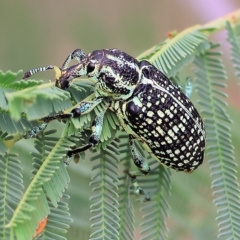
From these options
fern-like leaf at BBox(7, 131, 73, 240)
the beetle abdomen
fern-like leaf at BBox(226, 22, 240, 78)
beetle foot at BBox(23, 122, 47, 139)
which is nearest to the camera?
fern-like leaf at BBox(7, 131, 73, 240)

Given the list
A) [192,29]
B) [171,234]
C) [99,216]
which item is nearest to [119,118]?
[99,216]

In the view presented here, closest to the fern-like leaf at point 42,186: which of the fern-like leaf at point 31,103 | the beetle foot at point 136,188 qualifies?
the fern-like leaf at point 31,103

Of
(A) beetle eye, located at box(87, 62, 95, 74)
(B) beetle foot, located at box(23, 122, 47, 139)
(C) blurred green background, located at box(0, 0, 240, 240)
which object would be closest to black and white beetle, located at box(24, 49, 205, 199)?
(A) beetle eye, located at box(87, 62, 95, 74)

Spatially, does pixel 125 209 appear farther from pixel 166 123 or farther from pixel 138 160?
pixel 166 123

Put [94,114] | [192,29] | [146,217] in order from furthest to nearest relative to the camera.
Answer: [192,29], [146,217], [94,114]

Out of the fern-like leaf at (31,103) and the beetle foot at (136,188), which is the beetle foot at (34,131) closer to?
the fern-like leaf at (31,103)

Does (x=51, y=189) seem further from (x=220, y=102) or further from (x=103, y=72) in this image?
(x=220, y=102)

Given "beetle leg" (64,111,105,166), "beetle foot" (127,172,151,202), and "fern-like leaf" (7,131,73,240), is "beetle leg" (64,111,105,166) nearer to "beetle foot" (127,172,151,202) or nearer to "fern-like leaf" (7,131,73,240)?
"fern-like leaf" (7,131,73,240)

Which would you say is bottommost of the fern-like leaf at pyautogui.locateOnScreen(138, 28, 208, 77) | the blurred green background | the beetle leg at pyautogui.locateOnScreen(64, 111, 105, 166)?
the beetle leg at pyautogui.locateOnScreen(64, 111, 105, 166)
